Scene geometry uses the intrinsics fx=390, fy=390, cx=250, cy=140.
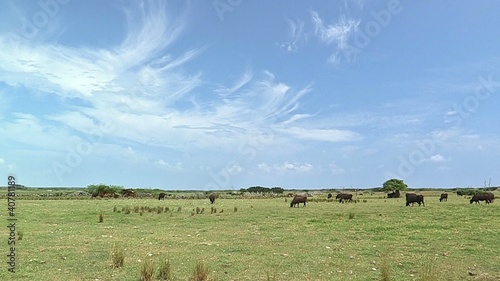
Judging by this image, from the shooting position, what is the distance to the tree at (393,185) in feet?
427

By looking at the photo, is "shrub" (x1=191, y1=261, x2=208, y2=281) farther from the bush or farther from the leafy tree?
the leafy tree

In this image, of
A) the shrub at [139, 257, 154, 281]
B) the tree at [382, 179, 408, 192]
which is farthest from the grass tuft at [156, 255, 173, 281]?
the tree at [382, 179, 408, 192]

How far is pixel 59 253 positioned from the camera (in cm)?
1502

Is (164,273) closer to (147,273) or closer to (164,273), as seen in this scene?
(164,273)

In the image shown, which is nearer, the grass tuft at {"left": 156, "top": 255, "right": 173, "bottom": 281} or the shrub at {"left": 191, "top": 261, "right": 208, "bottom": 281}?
the shrub at {"left": 191, "top": 261, "right": 208, "bottom": 281}

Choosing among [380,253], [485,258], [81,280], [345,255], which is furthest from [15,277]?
[485,258]

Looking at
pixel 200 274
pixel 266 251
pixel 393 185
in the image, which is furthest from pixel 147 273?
pixel 393 185

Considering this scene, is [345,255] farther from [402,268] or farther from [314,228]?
[314,228]

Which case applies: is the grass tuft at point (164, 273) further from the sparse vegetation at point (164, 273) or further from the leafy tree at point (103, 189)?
the leafy tree at point (103, 189)

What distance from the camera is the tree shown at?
130 meters

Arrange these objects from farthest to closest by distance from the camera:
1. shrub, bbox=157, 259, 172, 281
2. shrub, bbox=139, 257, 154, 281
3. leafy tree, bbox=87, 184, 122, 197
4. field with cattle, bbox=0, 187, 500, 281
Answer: leafy tree, bbox=87, 184, 122, 197 → field with cattle, bbox=0, 187, 500, 281 → shrub, bbox=157, 259, 172, 281 → shrub, bbox=139, 257, 154, 281

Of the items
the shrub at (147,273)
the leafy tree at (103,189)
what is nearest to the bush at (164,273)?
the shrub at (147,273)

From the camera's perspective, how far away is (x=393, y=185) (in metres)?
130

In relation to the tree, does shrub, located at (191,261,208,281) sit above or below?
below
